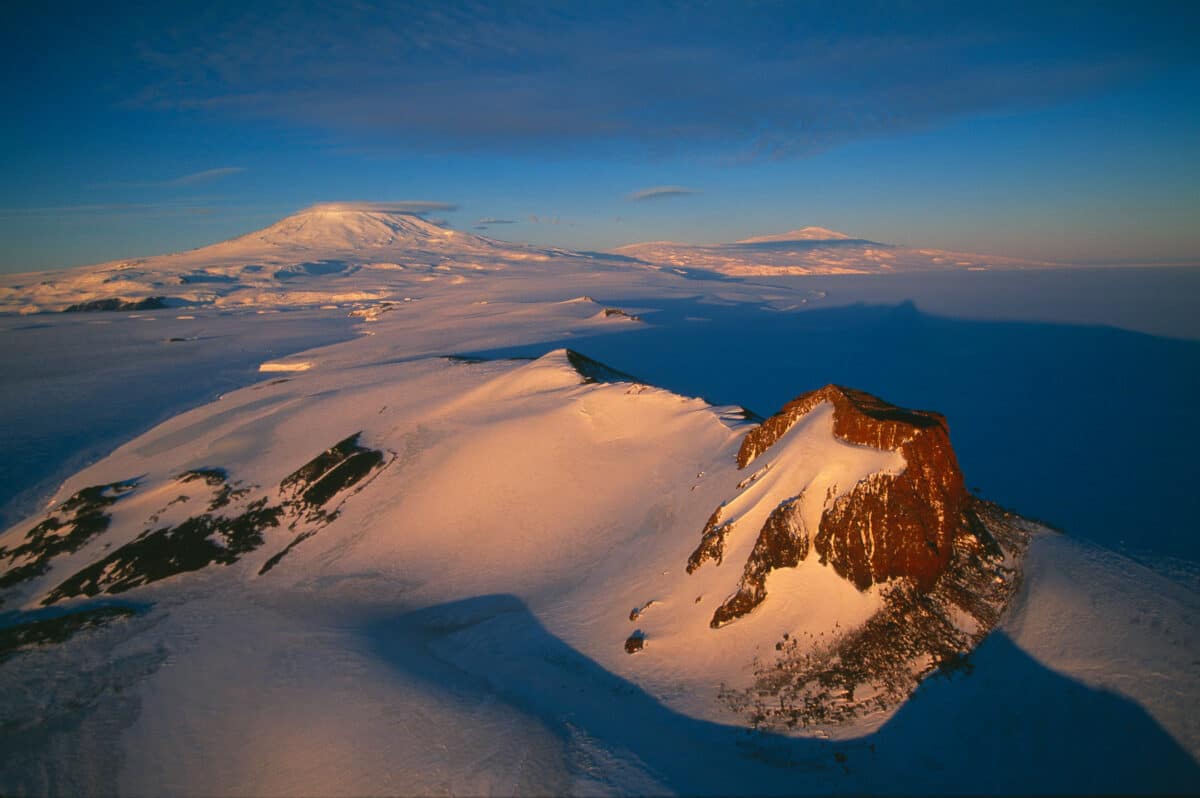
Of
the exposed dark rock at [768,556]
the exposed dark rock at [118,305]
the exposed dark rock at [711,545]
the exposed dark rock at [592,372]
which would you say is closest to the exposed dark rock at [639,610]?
the exposed dark rock at [711,545]

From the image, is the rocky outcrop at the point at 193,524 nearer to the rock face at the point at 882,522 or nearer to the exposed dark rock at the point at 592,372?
the exposed dark rock at the point at 592,372

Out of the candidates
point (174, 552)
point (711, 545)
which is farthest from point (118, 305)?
point (711, 545)

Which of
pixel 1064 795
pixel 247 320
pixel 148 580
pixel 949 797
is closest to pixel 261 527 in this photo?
pixel 148 580

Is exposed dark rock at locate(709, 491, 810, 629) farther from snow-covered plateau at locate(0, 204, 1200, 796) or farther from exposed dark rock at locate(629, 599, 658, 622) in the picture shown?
exposed dark rock at locate(629, 599, 658, 622)

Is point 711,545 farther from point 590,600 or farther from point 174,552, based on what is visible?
point 174,552

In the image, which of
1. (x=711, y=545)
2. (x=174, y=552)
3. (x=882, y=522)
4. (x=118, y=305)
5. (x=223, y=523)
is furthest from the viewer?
(x=118, y=305)

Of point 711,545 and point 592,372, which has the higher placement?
point 592,372
